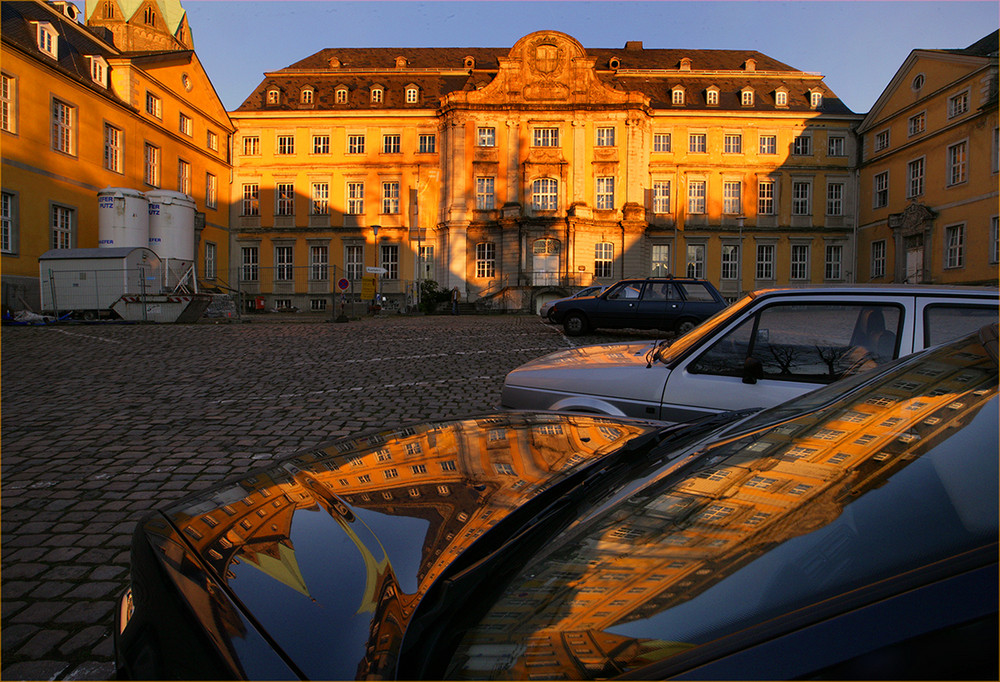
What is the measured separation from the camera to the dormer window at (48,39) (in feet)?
86.8

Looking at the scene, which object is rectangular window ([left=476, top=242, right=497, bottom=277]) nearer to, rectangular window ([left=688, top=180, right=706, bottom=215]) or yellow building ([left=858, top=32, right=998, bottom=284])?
rectangular window ([left=688, top=180, right=706, bottom=215])

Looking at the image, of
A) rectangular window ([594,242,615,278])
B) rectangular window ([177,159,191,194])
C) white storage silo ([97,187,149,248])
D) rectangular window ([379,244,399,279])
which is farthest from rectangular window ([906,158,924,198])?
rectangular window ([177,159,191,194])

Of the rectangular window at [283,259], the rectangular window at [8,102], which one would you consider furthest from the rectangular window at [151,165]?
the rectangular window at [283,259]

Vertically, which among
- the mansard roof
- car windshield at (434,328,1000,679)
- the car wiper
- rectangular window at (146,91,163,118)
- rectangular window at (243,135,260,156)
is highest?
the mansard roof

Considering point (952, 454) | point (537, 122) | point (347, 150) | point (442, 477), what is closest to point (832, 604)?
point (952, 454)

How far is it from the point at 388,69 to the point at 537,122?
1502 centimetres

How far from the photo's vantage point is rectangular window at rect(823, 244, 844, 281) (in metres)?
45.2

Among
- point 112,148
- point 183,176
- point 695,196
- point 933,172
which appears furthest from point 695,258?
point 112,148

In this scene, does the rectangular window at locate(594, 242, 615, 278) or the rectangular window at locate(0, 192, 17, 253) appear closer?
the rectangular window at locate(0, 192, 17, 253)

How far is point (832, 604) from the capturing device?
0.80 m

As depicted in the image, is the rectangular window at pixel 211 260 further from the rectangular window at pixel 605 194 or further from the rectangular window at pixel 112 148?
the rectangular window at pixel 605 194

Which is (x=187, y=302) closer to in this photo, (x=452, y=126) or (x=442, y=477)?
(x=442, y=477)

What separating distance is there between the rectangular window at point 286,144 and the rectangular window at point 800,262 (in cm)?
3881

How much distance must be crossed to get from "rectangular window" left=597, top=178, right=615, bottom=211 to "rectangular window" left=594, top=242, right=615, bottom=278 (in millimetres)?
2797
